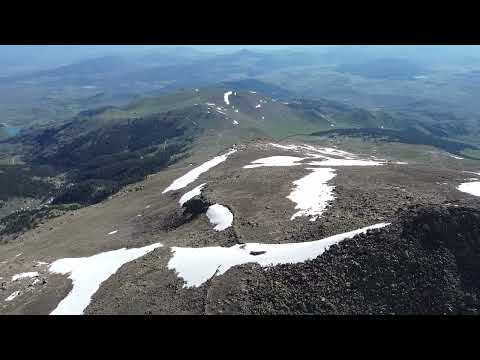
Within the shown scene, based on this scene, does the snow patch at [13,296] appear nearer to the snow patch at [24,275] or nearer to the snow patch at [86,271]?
the snow patch at [24,275]

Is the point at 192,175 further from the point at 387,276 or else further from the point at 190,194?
the point at 387,276

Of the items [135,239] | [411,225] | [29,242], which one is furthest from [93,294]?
[29,242]

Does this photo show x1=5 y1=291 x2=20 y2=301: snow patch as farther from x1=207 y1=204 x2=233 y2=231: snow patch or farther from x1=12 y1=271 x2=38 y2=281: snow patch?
x1=207 y1=204 x2=233 y2=231: snow patch

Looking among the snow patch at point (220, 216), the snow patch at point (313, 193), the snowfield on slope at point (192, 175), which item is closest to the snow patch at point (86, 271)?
the snow patch at point (220, 216)

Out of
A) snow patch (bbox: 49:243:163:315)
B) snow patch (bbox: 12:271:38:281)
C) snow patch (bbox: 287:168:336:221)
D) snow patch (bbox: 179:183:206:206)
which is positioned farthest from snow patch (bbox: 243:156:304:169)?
snow patch (bbox: 12:271:38:281)

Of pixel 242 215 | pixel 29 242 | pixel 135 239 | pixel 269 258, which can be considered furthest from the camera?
pixel 29 242
